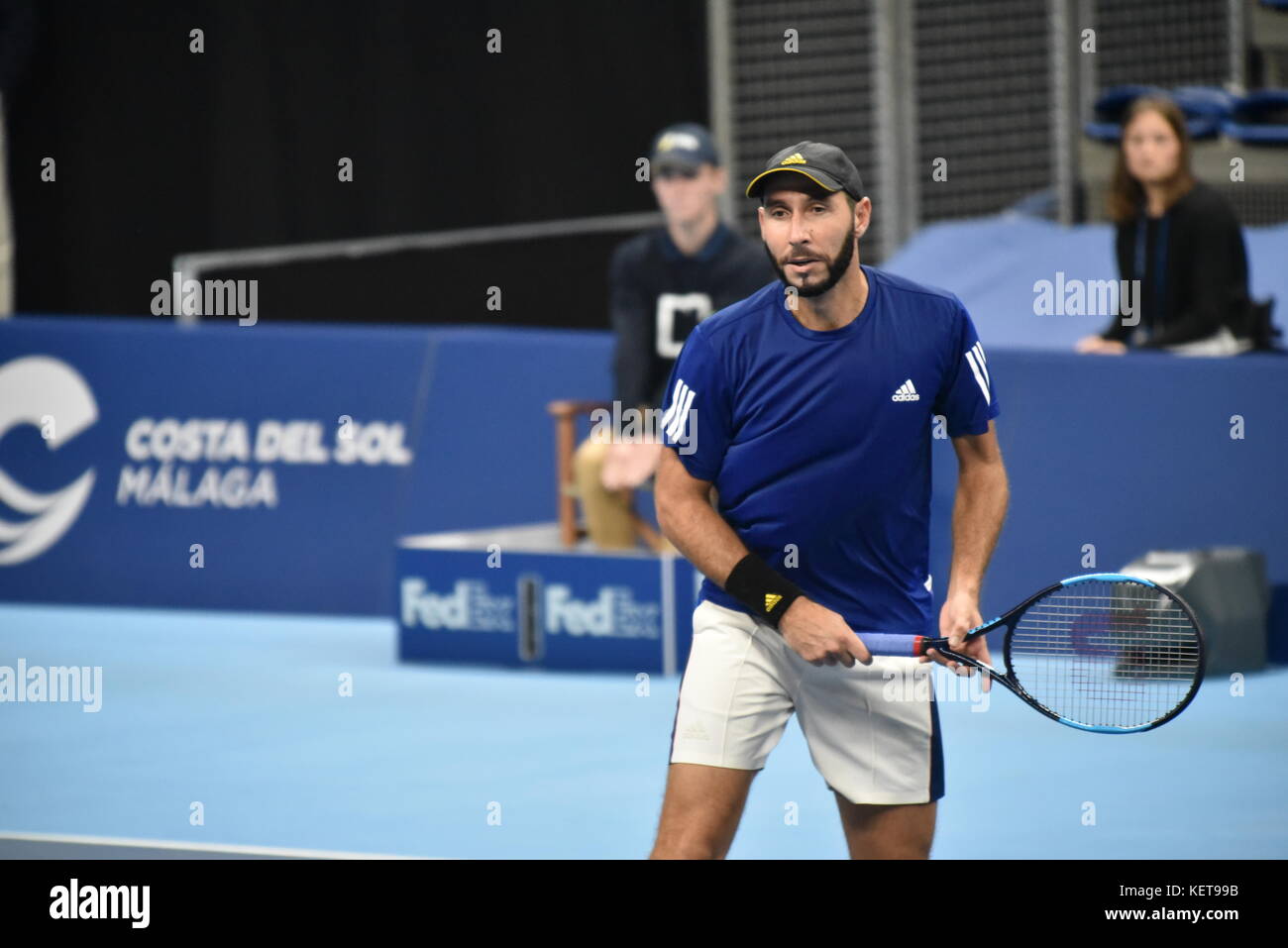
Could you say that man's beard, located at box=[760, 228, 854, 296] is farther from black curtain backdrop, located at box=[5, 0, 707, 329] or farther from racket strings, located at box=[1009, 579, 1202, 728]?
black curtain backdrop, located at box=[5, 0, 707, 329]

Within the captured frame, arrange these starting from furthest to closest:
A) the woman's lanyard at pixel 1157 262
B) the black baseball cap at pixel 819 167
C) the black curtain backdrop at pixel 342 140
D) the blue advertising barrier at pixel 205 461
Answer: the black curtain backdrop at pixel 342 140 < the blue advertising barrier at pixel 205 461 < the woman's lanyard at pixel 1157 262 < the black baseball cap at pixel 819 167

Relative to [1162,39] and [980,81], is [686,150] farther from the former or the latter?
[1162,39]

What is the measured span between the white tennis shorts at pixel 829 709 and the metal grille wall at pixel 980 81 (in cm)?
747

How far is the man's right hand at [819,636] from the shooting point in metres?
4.41

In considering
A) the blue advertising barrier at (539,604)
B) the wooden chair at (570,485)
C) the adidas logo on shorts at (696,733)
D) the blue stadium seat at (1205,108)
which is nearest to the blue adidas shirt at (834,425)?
the adidas logo on shorts at (696,733)

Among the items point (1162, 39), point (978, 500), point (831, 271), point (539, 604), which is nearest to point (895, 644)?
point (978, 500)

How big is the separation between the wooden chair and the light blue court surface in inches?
23.7

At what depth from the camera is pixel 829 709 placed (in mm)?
4613

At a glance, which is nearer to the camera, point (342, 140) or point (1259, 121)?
point (1259, 121)

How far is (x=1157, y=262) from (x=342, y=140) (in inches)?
248

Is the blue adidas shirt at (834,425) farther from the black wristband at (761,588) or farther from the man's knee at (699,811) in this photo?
the man's knee at (699,811)
